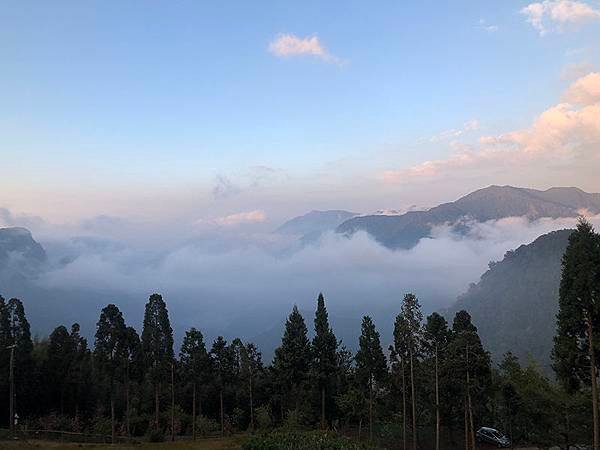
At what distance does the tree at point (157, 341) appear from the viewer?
164ft

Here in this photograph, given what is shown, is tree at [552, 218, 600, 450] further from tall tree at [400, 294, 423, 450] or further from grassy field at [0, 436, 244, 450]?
grassy field at [0, 436, 244, 450]

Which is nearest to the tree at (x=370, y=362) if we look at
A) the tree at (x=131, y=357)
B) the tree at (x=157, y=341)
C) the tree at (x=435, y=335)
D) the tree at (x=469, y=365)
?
the tree at (x=435, y=335)

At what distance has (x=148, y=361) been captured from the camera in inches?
1966

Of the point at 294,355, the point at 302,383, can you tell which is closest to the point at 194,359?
the point at 294,355

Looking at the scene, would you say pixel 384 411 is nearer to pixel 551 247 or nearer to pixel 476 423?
pixel 476 423

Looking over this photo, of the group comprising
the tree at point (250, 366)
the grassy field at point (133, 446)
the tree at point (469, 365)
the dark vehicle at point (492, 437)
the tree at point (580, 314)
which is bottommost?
the dark vehicle at point (492, 437)

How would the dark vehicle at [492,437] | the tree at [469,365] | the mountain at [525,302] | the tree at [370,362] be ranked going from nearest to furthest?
the tree at [469,365], the tree at [370,362], the dark vehicle at [492,437], the mountain at [525,302]

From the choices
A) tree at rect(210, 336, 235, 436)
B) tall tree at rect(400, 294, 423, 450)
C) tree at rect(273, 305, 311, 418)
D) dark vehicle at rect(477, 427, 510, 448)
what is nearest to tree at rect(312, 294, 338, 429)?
tree at rect(273, 305, 311, 418)

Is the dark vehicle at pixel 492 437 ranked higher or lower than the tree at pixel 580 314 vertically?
lower

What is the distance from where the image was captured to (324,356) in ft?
169

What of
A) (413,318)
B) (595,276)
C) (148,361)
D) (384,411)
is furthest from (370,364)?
(595,276)

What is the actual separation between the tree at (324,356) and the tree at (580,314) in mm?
26237

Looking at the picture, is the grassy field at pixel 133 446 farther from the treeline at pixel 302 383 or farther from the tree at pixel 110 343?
the tree at pixel 110 343

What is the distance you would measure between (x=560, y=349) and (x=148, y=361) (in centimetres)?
3675
